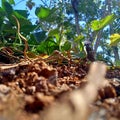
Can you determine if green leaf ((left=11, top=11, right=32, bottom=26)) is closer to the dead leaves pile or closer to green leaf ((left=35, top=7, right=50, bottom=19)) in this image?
green leaf ((left=35, top=7, right=50, bottom=19))

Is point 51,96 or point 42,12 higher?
point 42,12

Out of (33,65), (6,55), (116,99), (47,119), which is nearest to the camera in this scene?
(47,119)

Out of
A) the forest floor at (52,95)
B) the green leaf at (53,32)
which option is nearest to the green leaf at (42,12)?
the green leaf at (53,32)

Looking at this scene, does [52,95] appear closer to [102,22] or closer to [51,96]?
[51,96]

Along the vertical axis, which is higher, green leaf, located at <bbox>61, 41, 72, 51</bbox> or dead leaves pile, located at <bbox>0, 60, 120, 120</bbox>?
green leaf, located at <bbox>61, 41, 72, 51</bbox>

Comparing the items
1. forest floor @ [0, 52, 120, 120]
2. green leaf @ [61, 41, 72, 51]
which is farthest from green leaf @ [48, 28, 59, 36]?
forest floor @ [0, 52, 120, 120]

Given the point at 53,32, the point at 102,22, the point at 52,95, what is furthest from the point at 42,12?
the point at 52,95

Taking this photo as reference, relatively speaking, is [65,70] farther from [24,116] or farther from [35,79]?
[24,116]

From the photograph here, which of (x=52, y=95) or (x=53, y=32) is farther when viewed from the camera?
(x=53, y=32)

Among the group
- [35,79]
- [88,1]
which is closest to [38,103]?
[35,79]
